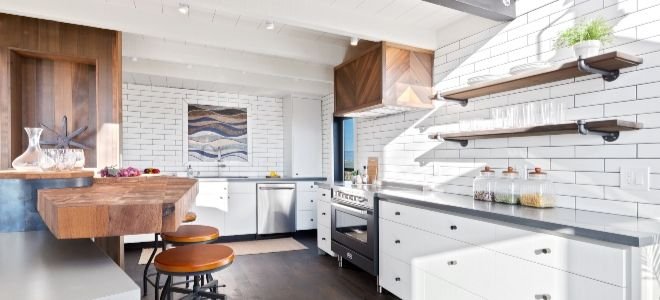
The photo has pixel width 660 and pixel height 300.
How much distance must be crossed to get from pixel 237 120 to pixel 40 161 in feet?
15.3

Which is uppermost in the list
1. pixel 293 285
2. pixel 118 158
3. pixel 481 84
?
pixel 481 84

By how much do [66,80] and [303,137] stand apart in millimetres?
3474

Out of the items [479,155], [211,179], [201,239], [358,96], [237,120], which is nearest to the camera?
[201,239]

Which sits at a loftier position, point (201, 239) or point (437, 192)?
point (437, 192)

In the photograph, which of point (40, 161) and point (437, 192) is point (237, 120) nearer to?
point (437, 192)

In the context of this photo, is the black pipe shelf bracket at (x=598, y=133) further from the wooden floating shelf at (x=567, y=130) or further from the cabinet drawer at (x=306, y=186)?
the cabinet drawer at (x=306, y=186)

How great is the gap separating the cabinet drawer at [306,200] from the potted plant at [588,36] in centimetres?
425

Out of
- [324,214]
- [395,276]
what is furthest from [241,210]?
[395,276]

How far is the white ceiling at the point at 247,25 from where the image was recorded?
109 inches

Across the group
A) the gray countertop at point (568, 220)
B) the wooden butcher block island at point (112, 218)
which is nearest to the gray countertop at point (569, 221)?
the gray countertop at point (568, 220)

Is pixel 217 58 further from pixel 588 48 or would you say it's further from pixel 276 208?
pixel 588 48

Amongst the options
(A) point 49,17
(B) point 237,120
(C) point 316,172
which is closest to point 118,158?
(A) point 49,17

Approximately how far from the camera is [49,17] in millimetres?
2682

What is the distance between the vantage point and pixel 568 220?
1.86 m
